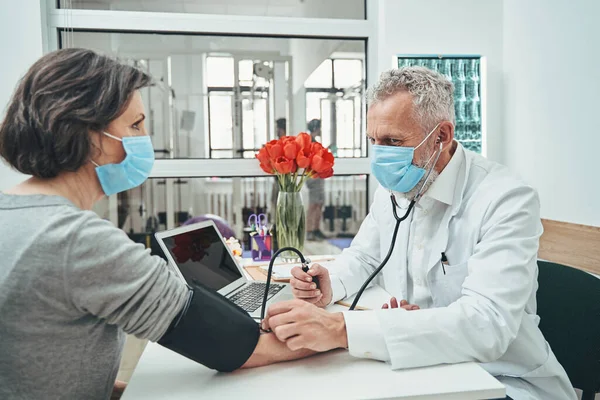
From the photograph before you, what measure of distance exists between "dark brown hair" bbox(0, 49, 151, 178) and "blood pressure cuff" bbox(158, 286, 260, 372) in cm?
32

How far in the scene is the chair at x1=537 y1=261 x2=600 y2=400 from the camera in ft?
3.79

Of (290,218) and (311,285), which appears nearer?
(311,285)

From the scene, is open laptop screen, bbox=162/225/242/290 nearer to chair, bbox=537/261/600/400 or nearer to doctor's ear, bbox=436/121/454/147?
doctor's ear, bbox=436/121/454/147

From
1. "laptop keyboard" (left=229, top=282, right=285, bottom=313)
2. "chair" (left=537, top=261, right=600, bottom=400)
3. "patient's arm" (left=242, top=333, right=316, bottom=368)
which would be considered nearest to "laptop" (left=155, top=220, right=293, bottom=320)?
"laptop keyboard" (left=229, top=282, right=285, bottom=313)

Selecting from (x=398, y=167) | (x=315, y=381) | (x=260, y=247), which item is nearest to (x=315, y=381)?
(x=315, y=381)

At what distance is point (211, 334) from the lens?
31.7 inches

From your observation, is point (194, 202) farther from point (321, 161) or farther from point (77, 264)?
point (77, 264)

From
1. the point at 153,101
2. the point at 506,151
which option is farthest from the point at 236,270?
the point at 506,151

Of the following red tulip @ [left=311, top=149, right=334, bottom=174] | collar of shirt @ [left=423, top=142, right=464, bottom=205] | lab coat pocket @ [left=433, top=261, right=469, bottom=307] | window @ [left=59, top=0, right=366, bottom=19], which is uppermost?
window @ [left=59, top=0, right=366, bottom=19]

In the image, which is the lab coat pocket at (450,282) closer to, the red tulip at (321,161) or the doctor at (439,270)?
the doctor at (439,270)

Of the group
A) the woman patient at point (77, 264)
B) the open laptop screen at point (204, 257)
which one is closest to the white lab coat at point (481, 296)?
the woman patient at point (77, 264)

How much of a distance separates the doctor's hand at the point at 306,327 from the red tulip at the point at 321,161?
3.14 ft

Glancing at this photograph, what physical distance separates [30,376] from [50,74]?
0.48 meters

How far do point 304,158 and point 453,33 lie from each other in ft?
3.40
